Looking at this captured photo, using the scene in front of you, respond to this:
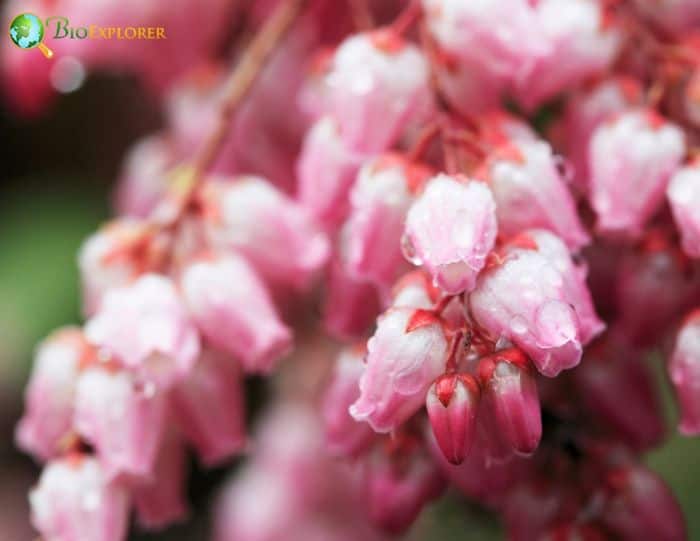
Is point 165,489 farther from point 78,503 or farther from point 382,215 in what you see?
point 382,215

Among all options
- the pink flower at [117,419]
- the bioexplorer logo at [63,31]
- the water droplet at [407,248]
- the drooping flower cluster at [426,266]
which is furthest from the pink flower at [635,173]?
the bioexplorer logo at [63,31]

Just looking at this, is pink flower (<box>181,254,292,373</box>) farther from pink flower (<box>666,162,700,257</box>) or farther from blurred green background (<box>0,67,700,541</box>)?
blurred green background (<box>0,67,700,541</box>)

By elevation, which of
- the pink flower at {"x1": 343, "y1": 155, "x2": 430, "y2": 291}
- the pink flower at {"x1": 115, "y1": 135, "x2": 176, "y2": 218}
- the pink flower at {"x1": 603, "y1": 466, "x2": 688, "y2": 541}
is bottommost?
the pink flower at {"x1": 603, "y1": 466, "x2": 688, "y2": 541}

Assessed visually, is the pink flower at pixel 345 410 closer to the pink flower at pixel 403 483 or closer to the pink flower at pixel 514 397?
the pink flower at pixel 403 483

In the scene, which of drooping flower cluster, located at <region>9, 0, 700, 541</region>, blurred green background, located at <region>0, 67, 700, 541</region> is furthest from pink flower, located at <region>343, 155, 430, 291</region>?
blurred green background, located at <region>0, 67, 700, 541</region>

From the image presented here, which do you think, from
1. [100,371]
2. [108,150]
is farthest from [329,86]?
[108,150]
